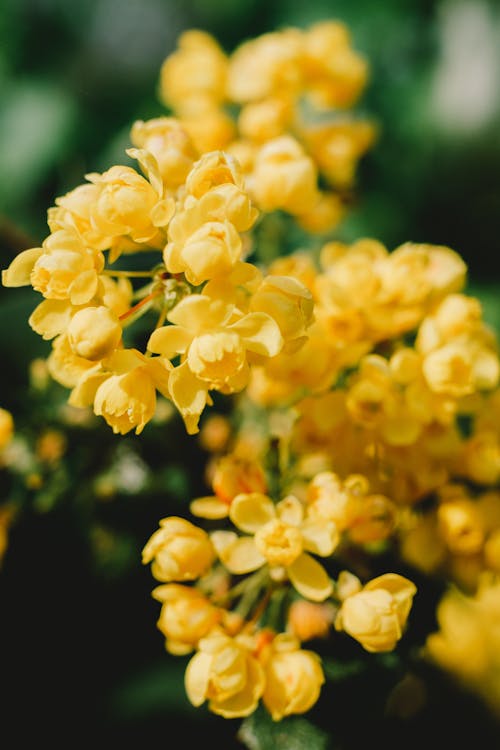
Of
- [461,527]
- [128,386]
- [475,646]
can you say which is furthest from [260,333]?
[475,646]

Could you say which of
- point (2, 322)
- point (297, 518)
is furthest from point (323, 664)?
point (2, 322)

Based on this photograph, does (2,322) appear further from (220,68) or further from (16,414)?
(220,68)

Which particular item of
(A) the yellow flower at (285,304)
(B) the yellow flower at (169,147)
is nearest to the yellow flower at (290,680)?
(A) the yellow flower at (285,304)

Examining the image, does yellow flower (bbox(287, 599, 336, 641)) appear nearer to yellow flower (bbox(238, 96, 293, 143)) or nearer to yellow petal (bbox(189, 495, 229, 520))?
yellow petal (bbox(189, 495, 229, 520))

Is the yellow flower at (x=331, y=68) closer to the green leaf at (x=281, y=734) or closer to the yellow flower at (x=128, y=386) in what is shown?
the yellow flower at (x=128, y=386)

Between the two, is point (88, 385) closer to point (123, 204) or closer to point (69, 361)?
point (69, 361)
